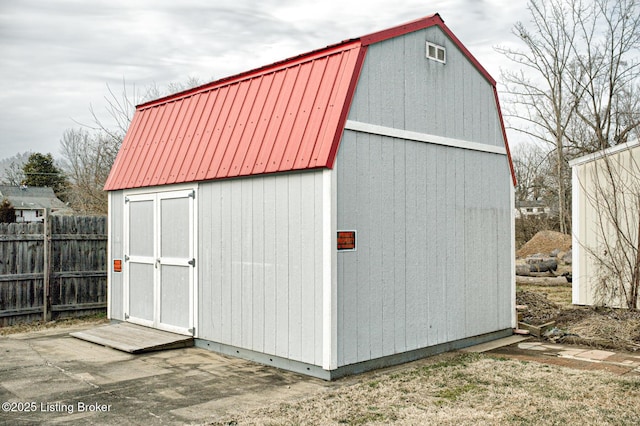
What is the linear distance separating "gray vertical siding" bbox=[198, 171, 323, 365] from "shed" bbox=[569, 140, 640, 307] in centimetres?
633

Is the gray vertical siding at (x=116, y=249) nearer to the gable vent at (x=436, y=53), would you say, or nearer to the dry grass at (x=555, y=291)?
the gable vent at (x=436, y=53)

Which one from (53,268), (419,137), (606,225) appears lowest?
(53,268)

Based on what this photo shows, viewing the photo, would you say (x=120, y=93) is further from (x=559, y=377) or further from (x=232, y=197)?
(x=559, y=377)

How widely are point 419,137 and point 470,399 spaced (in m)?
3.13

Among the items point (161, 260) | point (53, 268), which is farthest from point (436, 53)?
point (53, 268)

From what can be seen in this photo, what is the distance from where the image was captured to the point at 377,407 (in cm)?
486

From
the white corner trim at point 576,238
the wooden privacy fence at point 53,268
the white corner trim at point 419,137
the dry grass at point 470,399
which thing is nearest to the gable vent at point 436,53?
the white corner trim at point 419,137

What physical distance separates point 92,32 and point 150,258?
290 inches

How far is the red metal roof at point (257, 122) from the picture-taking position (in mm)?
6047

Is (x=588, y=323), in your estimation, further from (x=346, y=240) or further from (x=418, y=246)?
(x=346, y=240)

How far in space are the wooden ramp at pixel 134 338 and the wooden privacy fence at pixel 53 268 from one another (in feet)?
5.23

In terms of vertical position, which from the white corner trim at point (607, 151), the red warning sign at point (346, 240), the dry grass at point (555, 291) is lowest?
the dry grass at point (555, 291)

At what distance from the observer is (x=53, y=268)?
32.3 feet

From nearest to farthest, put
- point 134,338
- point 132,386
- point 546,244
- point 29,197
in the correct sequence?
point 132,386
point 134,338
point 546,244
point 29,197
